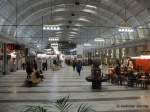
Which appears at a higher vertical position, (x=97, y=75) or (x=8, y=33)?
(x=8, y=33)

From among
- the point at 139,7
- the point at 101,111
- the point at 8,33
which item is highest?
the point at 139,7

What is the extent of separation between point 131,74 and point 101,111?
42.9 ft

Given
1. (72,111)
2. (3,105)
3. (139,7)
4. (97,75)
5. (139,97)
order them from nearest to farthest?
(72,111) → (3,105) → (139,97) → (97,75) → (139,7)

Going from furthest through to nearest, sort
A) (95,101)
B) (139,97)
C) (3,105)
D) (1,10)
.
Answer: (1,10) → (139,97) → (95,101) → (3,105)

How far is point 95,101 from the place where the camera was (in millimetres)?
17297

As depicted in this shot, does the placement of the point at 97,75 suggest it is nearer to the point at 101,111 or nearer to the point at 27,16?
the point at 101,111

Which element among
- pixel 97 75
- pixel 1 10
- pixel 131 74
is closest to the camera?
pixel 97 75

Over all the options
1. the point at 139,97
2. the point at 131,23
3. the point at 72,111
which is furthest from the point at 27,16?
the point at 72,111

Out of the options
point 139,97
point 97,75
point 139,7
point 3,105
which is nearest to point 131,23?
point 139,7

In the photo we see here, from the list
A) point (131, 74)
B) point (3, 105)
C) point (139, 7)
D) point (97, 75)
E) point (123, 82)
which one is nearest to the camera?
point (3, 105)

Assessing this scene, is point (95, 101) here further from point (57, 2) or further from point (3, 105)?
point (57, 2)

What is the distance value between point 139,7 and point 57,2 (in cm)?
1216

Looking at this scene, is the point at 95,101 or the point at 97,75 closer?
the point at 95,101

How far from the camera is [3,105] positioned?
16.1m
